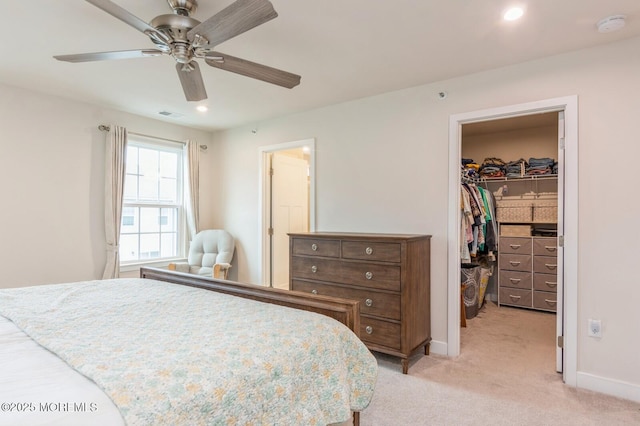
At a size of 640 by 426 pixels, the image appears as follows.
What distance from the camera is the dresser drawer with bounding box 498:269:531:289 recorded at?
4449mm

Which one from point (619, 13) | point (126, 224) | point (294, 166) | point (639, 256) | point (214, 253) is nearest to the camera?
point (619, 13)

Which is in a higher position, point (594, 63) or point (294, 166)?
point (594, 63)

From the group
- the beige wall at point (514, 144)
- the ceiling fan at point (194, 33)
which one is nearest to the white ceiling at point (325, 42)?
the ceiling fan at point (194, 33)

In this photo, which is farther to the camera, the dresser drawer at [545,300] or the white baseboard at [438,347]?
the dresser drawer at [545,300]

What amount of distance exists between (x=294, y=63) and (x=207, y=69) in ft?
2.40

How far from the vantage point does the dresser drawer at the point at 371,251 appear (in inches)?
108

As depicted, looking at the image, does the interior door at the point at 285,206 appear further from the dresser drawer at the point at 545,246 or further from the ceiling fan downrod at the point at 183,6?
the dresser drawer at the point at 545,246

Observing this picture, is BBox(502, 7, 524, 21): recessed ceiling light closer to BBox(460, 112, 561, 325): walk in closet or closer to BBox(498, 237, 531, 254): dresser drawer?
BBox(460, 112, 561, 325): walk in closet

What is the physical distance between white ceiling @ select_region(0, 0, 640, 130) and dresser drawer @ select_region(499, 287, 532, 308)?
3.05m

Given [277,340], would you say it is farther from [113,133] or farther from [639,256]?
[113,133]

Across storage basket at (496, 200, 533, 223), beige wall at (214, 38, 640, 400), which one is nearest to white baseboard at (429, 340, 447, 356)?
beige wall at (214, 38, 640, 400)

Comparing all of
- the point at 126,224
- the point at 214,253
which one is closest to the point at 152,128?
the point at 126,224

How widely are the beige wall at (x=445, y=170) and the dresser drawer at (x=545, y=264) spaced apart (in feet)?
Answer: 6.68

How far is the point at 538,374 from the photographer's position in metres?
2.67
